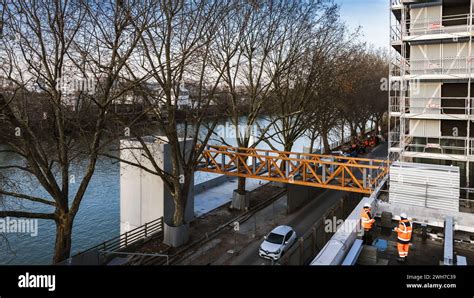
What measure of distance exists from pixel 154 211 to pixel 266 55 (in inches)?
467

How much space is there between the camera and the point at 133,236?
56.9 feet

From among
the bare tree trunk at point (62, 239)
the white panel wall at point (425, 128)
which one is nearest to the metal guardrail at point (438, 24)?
the white panel wall at point (425, 128)

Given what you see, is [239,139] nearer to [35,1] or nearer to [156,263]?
[156,263]

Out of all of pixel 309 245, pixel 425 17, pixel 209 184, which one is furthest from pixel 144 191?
pixel 425 17

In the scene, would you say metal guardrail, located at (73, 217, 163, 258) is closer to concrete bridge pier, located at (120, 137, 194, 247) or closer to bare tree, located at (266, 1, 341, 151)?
concrete bridge pier, located at (120, 137, 194, 247)

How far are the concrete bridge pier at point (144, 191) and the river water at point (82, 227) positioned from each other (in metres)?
1.29

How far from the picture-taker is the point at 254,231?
19.9 metres

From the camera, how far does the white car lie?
52.8 ft

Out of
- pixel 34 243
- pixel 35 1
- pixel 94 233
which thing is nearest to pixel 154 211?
pixel 94 233

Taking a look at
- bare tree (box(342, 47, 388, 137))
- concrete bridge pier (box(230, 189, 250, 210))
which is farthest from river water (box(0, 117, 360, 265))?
bare tree (box(342, 47, 388, 137))

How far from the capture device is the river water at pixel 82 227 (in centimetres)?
1838

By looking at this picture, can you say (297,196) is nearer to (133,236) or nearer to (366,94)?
(133,236)

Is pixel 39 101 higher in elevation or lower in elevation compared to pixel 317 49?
lower
